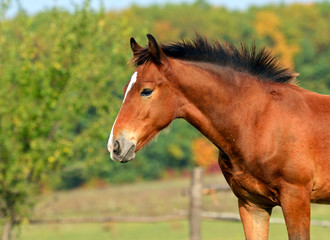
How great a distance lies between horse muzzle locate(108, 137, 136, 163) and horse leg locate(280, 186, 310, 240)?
1252 mm

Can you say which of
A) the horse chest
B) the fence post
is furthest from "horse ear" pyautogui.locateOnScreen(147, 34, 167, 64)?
the fence post

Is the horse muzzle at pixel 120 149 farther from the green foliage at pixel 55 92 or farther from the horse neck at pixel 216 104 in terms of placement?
the green foliage at pixel 55 92

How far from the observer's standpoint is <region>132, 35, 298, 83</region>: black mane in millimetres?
4859

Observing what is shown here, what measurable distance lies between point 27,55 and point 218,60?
564 centimetres

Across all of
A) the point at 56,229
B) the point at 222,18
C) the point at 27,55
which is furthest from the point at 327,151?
the point at 222,18

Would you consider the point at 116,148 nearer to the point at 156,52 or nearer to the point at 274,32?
the point at 156,52

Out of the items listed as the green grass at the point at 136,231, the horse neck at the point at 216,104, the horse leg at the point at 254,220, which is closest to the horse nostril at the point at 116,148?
the horse neck at the point at 216,104

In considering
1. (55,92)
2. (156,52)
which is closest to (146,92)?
(156,52)

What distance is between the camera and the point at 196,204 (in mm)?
9891

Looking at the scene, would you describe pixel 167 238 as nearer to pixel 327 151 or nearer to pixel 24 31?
pixel 24 31

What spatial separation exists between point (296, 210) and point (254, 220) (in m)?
0.60

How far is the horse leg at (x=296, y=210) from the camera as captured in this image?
14.8 ft

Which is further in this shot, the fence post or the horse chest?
the fence post

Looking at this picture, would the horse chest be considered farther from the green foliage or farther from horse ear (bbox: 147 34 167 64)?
the green foliage
